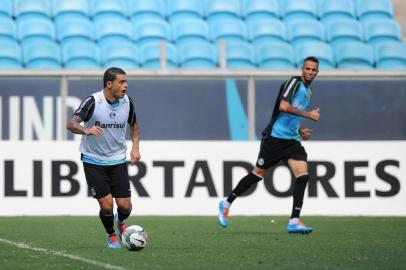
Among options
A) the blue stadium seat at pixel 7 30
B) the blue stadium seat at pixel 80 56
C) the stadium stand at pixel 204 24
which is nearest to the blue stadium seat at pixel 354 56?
the stadium stand at pixel 204 24

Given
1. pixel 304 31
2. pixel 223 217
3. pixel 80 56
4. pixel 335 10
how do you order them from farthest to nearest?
pixel 335 10
pixel 304 31
pixel 80 56
pixel 223 217

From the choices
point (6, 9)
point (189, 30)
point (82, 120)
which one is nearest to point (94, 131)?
point (82, 120)

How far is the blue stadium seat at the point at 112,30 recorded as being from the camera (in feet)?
66.5

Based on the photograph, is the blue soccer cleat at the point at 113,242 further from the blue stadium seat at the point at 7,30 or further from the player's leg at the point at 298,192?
the blue stadium seat at the point at 7,30

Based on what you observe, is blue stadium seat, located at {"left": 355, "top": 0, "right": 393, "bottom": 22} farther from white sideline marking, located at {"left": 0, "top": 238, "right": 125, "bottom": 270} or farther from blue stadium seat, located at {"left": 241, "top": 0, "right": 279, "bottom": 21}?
white sideline marking, located at {"left": 0, "top": 238, "right": 125, "bottom": 270}

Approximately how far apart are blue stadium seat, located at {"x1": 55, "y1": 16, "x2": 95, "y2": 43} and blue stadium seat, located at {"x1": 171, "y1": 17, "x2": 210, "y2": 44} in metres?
1.70

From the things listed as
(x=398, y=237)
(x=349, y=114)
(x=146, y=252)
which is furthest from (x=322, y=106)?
(x=146, y=252)

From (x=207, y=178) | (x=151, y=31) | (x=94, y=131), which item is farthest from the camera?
(x=151, y=31)

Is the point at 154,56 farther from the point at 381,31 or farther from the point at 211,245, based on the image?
the point at 211,245

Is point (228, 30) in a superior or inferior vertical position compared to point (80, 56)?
superior

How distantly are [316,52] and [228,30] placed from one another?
6.43ft

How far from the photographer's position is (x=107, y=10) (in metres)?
21.0

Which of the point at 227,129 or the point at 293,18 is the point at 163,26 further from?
the point at 227,129

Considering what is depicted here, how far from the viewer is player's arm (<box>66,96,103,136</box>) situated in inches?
374
